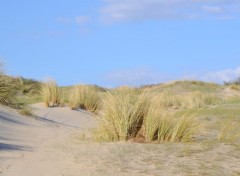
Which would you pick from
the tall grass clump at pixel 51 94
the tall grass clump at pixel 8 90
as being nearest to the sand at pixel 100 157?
the tall grass clump at pixel 8 90

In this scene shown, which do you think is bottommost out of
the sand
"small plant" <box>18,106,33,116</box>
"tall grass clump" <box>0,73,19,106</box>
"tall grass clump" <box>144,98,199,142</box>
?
the sand

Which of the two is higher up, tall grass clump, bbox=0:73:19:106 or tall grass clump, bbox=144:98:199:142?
tall grass clump, bbox=0:73:19:106

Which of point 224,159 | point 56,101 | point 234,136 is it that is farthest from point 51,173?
point 56,101

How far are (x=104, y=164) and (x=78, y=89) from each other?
48.4 feet

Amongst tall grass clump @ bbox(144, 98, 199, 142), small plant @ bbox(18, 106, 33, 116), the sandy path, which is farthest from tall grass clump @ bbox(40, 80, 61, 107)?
tall grass clump @ bbox(144, 98, 199, 142)

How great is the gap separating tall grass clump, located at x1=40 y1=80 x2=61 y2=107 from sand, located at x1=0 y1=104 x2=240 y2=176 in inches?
321

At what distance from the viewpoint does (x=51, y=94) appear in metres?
22.8

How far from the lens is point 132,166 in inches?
360

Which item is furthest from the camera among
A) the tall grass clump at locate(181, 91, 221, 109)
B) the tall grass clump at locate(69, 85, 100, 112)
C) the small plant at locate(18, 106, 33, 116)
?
the tall grass clump at locate(181, 91, 221, 109)

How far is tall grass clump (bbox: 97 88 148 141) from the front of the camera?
12.8m

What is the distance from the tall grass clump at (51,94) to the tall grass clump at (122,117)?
30.1 feet

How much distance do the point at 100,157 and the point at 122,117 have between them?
2.76 m

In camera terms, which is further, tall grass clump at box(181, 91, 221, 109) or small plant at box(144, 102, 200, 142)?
tall grass clump at box(181, 91, 221, 109)

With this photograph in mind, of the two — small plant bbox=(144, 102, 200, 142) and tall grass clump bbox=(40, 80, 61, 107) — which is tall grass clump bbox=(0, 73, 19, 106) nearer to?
tall grass clump bbox=(40, 80, 61, 107)
